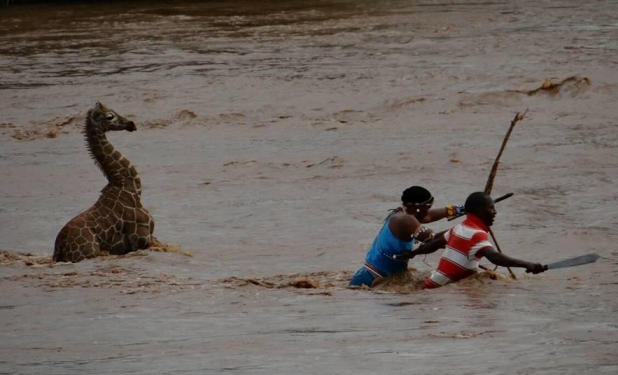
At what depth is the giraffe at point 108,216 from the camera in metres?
12.8

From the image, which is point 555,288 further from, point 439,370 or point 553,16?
point 553,16

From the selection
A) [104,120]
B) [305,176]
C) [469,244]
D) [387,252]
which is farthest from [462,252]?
[305,176]

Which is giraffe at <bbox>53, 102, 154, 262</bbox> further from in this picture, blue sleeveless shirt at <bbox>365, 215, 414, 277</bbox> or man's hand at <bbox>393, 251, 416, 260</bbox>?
man's hand at <bbox>393, 251, 416, 260</bbox>

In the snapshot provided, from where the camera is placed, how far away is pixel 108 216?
13.2 m

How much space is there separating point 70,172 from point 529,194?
6430 millimetres

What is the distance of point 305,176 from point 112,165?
160 inches

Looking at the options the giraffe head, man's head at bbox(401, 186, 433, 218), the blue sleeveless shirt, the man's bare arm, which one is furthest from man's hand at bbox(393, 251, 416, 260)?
the giraffe head

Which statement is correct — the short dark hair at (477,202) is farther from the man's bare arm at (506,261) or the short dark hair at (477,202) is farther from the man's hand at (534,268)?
the man's hand at (534,268)

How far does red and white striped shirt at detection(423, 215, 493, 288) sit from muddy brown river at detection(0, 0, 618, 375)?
156 millimetres

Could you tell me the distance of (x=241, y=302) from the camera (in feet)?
33.4

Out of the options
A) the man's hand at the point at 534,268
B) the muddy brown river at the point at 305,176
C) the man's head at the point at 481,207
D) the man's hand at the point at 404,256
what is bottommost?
the muddy brown river at the point at 305,176

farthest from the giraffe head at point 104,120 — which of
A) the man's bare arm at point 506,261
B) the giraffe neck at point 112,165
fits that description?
the man's bare arm at point 506,261

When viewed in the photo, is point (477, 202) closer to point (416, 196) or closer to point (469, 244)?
point (469, 244)

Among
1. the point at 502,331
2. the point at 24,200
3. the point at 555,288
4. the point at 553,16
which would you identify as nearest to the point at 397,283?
the point at 555,288
